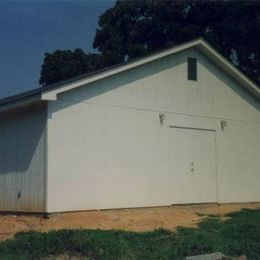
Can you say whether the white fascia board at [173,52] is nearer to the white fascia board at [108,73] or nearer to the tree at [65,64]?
the white fascia board at [108,73]

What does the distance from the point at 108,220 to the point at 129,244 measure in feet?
12.8

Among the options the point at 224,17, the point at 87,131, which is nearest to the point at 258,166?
the point at 87,131

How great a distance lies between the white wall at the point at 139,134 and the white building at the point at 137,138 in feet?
0.10

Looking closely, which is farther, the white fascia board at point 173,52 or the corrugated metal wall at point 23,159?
the corrugated metal wall at point 23,159

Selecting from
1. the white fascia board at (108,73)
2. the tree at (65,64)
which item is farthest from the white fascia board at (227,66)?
the tree at (65,64)

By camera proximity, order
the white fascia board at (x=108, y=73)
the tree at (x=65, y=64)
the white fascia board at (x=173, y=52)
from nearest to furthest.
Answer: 1. the white fascia board at (x=108, y=73)
2. the white fascia board at (x=173, y=52)
3. the tree at (x=65, y=64)

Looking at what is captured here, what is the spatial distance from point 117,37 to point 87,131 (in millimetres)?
21814

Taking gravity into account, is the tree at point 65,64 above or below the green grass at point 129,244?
above

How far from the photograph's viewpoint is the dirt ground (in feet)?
45.9

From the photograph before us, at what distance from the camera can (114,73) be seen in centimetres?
1720

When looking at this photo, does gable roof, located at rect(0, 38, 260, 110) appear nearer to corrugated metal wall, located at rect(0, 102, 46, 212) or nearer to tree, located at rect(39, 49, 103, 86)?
corrugated metal wall, located at rect(0, 102, 46, 212)

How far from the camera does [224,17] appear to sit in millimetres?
35562

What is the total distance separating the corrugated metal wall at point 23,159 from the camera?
1578 centimetres

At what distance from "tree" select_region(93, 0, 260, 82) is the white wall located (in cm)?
1280
